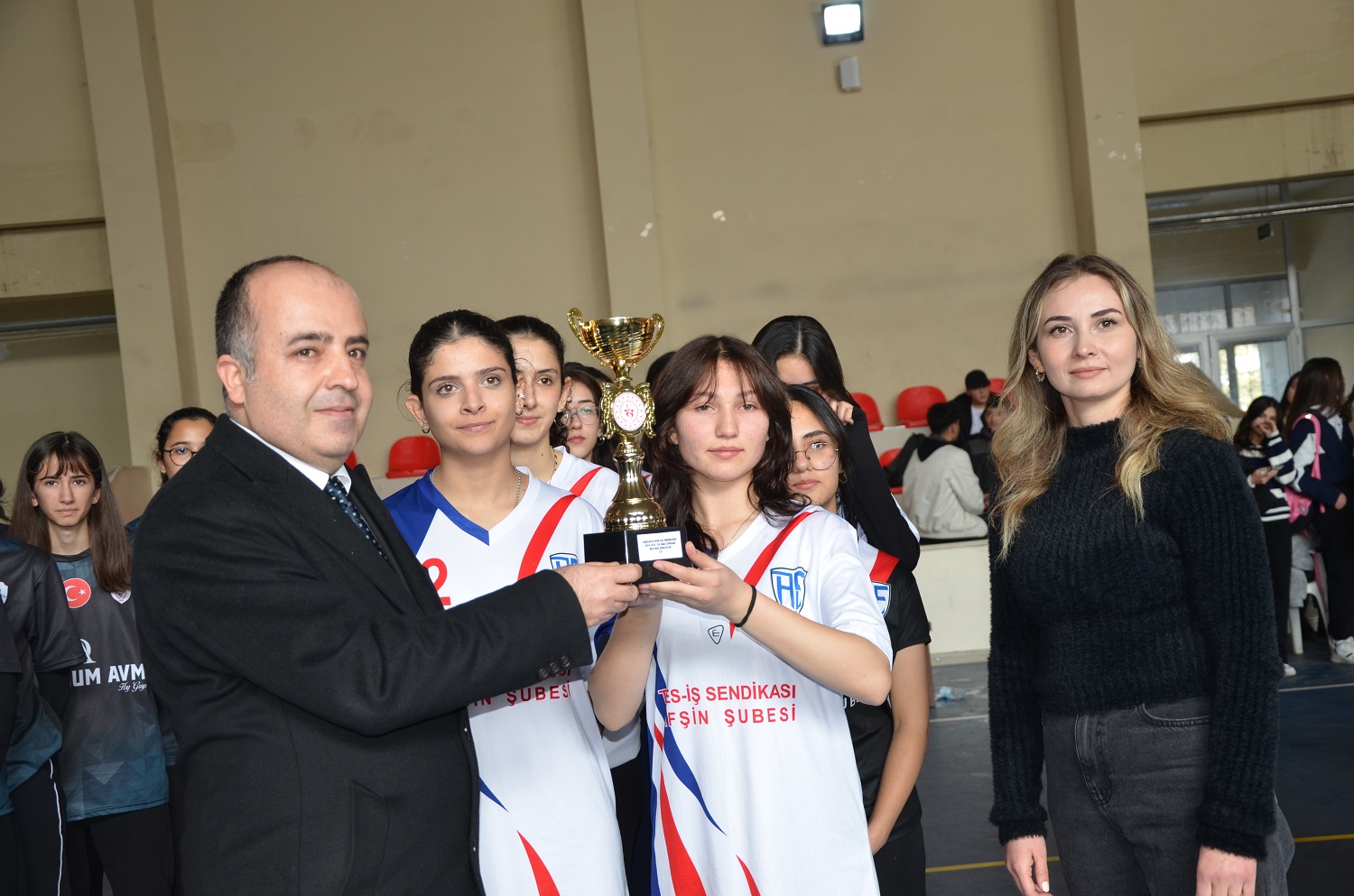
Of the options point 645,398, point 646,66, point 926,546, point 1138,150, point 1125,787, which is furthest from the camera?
point 646,66

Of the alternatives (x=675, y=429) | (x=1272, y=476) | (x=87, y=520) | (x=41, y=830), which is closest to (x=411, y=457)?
(x=87, y=520)

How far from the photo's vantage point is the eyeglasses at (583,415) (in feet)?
11.1

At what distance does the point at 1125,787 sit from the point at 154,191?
343 inches

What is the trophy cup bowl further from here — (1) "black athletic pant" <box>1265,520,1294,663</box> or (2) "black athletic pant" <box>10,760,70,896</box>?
(1) "black athletic pant" <box>1265,520,1294,663</box>

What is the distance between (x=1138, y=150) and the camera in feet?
27.5

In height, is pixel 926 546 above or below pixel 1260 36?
below

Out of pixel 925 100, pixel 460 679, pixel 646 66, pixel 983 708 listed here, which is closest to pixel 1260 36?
pixel 925 100

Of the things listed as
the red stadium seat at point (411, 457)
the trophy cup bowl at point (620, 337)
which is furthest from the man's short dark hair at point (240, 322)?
the red stadium seat at point (411, 457)

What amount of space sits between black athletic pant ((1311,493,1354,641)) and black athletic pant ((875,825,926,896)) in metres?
5.30

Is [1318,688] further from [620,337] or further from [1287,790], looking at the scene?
[620,337]

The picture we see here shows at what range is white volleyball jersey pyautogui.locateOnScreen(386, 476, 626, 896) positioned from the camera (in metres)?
1.86

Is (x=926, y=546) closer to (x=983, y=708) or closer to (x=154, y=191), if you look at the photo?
(x=983, y=708)

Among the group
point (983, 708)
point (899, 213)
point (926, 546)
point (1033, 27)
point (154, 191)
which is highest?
point (1033, 27)

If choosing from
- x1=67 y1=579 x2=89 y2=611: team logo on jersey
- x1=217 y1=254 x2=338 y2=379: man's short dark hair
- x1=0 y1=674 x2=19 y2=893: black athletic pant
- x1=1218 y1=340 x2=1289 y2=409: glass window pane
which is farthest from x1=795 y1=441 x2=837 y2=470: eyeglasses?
x1=1218 y1=340 x2=1289 y2=409: glass window pane
